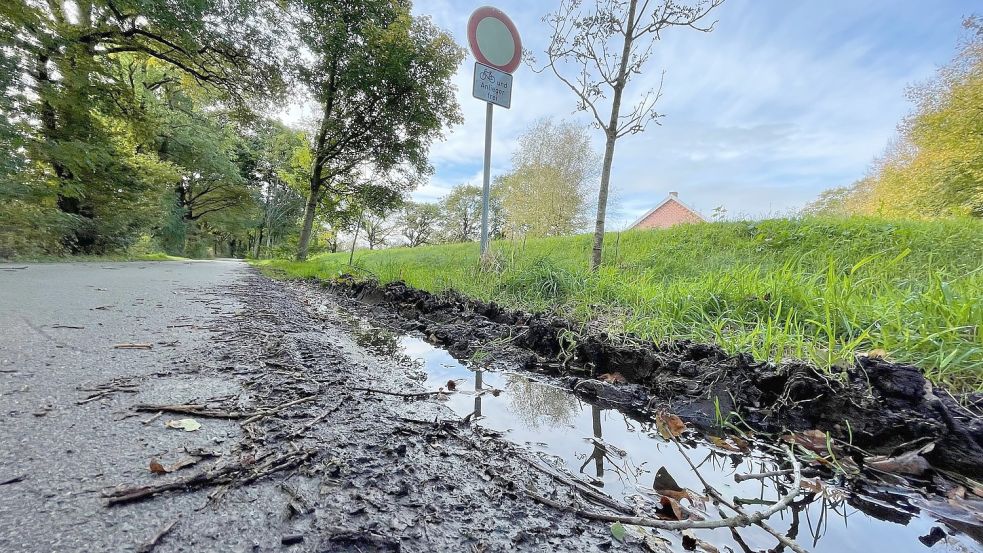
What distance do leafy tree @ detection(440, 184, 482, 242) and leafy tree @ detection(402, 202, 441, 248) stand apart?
118cm

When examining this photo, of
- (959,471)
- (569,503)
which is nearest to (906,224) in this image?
(959,471)

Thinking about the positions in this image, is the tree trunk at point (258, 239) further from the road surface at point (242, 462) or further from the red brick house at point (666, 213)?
the road surface at point (242, 462)

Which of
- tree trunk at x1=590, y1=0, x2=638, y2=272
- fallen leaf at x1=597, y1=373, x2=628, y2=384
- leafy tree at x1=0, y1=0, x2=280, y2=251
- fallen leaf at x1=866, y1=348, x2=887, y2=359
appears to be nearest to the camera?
fallen leaf at x1=866, y1=348, x2=887, y2=359

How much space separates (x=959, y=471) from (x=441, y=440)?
1448mm

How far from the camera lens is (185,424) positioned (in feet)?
3.06

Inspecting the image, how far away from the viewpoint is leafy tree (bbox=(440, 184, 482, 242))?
1598 inches

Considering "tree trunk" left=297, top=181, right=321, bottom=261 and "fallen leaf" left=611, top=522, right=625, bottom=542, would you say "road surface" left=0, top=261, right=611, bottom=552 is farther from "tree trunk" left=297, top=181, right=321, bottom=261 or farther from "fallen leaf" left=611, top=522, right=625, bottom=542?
"tree trunk" left=297, top=181, right=321, bottom=261

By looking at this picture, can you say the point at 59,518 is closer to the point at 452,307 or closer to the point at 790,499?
the point at 790,499

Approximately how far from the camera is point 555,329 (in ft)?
6.60

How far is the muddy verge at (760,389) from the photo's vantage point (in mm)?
1039

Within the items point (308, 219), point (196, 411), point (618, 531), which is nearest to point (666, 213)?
point (308, 219)

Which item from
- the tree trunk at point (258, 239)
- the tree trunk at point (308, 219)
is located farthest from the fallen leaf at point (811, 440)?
the tree trunk at point (258, 239)

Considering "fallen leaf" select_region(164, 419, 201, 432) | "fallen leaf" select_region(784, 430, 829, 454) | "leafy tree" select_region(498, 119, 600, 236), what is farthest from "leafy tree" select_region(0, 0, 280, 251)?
"leafy tree" select_region(498, 119, 600, 236)

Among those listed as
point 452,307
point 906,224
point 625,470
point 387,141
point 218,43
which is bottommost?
point 625,470
